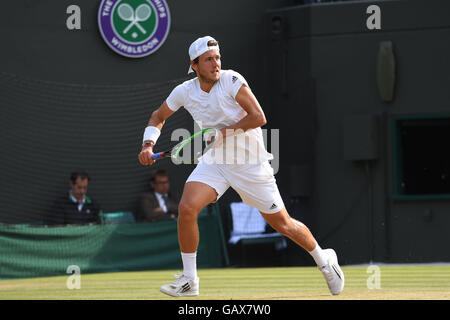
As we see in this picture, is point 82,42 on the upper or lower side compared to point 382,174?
upper

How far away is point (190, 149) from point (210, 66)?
888 mm

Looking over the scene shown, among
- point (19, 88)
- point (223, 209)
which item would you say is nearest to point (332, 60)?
point (223, 209)

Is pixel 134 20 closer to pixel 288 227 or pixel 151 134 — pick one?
pixel 151 134

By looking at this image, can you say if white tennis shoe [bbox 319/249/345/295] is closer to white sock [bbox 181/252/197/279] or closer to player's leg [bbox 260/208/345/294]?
player's leg [bbox 260/208/345/294]

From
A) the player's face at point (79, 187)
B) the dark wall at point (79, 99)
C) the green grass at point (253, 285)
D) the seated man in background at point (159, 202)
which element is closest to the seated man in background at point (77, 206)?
the player's face at point (79, 187)

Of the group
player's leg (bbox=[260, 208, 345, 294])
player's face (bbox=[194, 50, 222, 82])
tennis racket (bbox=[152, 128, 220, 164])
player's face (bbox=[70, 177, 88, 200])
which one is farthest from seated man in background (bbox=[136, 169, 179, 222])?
player's face (bbox=[194, 50, 222, 82])

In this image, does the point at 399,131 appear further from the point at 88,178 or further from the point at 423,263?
the point at 88,178

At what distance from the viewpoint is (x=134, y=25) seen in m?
14.5

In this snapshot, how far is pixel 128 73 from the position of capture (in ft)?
47.8

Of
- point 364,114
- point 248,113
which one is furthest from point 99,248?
point 248,113

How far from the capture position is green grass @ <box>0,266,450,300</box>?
8.16m

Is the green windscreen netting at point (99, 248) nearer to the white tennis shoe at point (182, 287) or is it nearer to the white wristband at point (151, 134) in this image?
the white wristband at point (151, 134)

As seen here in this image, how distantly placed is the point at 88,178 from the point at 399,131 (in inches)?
190

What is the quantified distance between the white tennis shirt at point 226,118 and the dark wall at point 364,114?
22.5 ft
